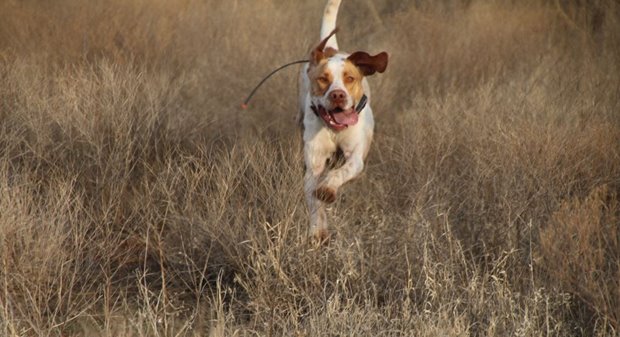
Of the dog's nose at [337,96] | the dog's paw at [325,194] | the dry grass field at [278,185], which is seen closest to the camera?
the dry grass field at [278,185]

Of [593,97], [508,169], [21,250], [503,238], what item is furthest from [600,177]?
[21,250]

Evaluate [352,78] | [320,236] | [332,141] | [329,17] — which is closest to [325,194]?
[320,236]

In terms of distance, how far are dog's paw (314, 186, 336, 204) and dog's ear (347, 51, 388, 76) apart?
899 mm

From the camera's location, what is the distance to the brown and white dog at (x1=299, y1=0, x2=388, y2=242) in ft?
19.3

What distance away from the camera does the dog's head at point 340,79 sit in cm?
589

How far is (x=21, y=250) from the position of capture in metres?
4.61

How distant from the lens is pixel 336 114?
595 cm

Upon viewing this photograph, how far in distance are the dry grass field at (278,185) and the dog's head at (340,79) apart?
335 mm

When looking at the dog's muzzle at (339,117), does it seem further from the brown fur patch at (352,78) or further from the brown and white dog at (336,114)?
the brown fur patch at (352,78)

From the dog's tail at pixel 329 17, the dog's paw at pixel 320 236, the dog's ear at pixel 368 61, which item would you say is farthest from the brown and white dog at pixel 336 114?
the dog's tail at pixel 329 17

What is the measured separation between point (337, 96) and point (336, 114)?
150 millimetres

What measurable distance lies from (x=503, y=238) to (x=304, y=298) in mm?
1041

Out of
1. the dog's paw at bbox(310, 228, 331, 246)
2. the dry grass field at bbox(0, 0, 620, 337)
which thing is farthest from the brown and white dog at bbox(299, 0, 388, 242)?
the dog's paw at bbox(310, 228, 331, 246)

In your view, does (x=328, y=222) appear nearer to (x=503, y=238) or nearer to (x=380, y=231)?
(x=380, y=231)
